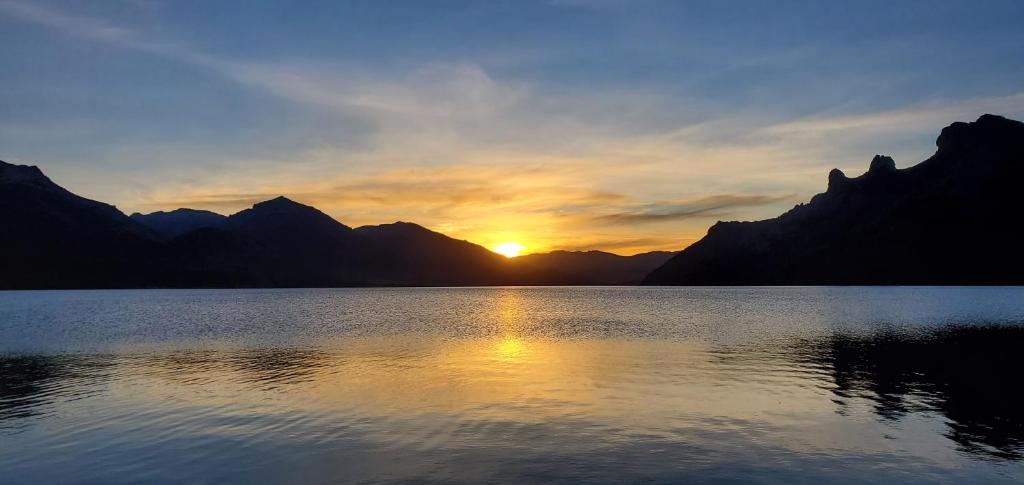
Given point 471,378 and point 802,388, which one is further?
point 471,378

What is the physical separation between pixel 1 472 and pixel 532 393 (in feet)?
88.2

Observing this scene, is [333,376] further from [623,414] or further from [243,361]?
[623,414]

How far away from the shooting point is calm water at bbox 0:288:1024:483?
24750 mm

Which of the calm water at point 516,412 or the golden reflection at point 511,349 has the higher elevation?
the golden reflection at point 511,349

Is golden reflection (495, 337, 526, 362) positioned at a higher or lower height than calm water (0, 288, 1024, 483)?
higher

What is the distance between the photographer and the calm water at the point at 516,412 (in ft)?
81.2

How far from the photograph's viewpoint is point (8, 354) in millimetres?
65000

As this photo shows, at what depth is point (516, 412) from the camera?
34781mm

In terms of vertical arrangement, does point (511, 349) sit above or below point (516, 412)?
above

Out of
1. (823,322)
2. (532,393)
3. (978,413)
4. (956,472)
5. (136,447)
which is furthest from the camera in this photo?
(823,322)

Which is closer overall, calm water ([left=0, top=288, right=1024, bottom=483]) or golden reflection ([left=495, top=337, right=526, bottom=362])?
calm water ([left=0, top=288, right=1024, bottom=483])

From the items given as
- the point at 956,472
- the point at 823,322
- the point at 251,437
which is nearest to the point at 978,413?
the point at 956,472

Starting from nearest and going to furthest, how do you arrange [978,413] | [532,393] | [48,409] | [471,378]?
[978,413] < [48,409] < [532,393] < [471,378]

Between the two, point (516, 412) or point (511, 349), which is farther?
point (511, 349)
